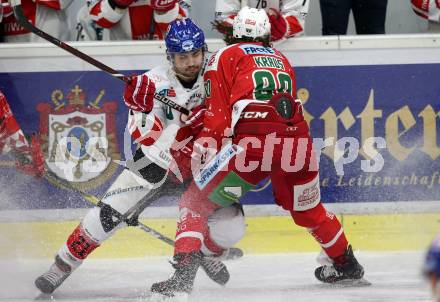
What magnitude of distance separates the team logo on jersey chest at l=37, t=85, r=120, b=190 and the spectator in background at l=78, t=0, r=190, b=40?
1.45 feet

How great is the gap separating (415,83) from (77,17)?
2048 millimetres

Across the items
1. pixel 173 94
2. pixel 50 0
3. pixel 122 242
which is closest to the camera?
pixel 173 94

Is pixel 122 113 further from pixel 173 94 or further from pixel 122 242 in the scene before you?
pixel 173 94

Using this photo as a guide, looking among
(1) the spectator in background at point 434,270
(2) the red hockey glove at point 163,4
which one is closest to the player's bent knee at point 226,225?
(2) the red hockey glove at point 163,4

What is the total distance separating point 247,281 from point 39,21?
7.08ft

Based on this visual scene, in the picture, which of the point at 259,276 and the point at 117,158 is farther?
the point at 117,158

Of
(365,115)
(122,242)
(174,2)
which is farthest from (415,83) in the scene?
(122,242)

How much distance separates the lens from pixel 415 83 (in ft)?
18.5

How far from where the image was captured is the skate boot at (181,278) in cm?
409

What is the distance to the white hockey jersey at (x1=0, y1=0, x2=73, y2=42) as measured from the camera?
589cm

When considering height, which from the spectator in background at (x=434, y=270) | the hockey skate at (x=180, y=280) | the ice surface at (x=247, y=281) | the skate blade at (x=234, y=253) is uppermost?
the spectator in background at (x=434, y=270)

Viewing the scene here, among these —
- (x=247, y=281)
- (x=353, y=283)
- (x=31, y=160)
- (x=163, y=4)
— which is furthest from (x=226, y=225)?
(x=163, y=4)

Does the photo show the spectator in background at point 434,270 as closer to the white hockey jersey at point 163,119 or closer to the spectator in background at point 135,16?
the white hockey jersey at point 163,119

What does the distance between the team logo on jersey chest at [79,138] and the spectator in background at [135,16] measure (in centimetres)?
44
